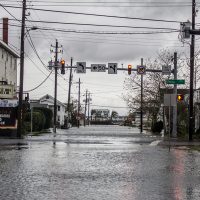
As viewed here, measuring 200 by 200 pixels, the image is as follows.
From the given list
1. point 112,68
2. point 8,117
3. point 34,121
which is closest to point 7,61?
point 34,121

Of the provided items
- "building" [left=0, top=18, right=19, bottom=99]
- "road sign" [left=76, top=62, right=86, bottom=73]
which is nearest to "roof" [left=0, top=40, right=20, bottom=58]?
"building" [left=0, top=18, right=19, bottom=99]

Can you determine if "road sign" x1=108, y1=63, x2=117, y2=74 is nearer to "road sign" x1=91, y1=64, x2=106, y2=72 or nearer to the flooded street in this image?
"road sign" x1=91, y1=64, x2=106, y2=72

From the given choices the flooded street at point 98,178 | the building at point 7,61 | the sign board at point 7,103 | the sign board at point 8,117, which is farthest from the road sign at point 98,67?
the flooded street at point 98,178

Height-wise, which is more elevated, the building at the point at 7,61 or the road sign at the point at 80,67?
the building at the point at 7,61

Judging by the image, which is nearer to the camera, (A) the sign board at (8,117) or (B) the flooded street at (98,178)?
(B) the flooded street at (98,178)

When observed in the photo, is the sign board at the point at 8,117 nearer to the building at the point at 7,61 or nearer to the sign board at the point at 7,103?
the sign board at the point at 7,103

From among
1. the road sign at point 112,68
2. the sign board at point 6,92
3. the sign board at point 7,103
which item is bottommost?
the sign board at point 7,103

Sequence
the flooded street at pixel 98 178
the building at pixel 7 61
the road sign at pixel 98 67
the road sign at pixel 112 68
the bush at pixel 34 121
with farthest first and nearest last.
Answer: the building at pixel 7 61 → the bush at pixel 34 121 → the road sign at pixel 98 67 → the road sign at pixel 112 68 → the flooded street at pixel 98 178

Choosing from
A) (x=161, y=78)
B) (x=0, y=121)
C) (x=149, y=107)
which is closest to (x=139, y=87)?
(x=149, y=107)

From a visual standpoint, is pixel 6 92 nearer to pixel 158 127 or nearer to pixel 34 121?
pixel 34 121

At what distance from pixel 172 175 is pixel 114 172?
5.64 ft

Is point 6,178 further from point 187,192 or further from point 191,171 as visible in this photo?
point 191,171

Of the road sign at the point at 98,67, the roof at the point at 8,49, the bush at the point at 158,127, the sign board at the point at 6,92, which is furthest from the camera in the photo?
the bush at the point at 158,127

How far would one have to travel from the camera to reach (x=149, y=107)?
186 feet
